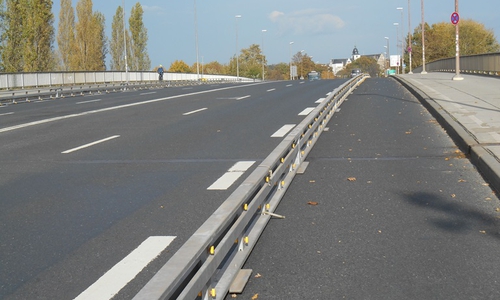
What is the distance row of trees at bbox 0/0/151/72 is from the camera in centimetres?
5572

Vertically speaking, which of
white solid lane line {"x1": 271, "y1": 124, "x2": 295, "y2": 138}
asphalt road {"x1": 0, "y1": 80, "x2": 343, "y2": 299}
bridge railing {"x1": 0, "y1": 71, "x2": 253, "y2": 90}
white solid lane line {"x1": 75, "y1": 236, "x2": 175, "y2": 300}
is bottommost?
white solid lane line {"x1": 75, "y1": 236, "x2": 175, "y2": 300}

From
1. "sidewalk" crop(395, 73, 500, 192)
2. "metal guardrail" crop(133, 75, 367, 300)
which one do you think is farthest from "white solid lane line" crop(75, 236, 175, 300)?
"sidewalk" crop(395, 73, 500, 192)

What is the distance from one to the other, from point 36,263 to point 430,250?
3.31 m

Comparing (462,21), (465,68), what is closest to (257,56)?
(462,21)

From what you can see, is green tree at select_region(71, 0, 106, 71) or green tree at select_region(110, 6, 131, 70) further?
green tree at select_region(110, 6, 131, 70)

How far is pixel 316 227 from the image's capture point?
6.69m

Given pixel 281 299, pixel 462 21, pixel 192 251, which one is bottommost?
pixel 281 299

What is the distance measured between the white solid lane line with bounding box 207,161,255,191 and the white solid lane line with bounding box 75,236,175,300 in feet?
8.11

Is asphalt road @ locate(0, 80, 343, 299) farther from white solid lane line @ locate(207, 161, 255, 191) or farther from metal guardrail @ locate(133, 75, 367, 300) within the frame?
metal guardrail @ locate(133, 75, 367, 300)

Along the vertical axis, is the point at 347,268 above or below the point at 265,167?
below

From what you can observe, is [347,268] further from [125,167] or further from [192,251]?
[125,167]

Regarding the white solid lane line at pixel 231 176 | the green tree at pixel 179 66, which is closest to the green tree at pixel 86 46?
the white solid lane line at pixel 231 176

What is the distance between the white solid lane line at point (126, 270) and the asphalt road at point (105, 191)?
0.02m

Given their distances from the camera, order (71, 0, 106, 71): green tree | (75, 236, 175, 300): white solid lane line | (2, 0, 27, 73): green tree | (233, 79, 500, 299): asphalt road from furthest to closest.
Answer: (71, 0, 106, 71): green tree
(2, 0, 27, 73): green tree
(233, 79, 500, 299): asphalt road
(75, 236, 175, 300): white solid lane line
